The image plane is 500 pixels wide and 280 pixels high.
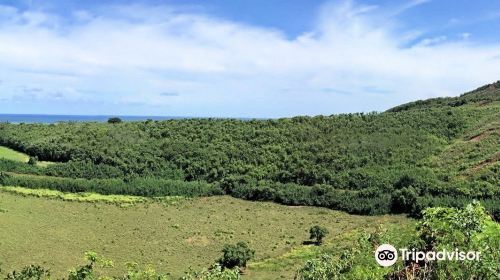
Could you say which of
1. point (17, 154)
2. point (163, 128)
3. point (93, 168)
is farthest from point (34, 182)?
point (163, 128)

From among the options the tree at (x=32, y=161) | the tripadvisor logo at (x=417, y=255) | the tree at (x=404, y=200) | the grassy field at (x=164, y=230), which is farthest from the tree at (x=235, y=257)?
the tree at (x=32, y=161)

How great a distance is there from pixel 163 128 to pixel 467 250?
7132 centimetres

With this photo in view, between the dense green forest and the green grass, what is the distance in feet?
4.08

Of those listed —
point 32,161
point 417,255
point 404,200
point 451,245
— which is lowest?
point 404,200

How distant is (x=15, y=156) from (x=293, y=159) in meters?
38.9

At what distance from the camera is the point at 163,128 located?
257 ft

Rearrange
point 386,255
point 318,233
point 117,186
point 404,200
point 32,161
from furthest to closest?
point 32,161, point 117,186, point 404,200, point 318,233, point 386,255

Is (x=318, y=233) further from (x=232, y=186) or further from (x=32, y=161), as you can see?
(x=32, y=161)

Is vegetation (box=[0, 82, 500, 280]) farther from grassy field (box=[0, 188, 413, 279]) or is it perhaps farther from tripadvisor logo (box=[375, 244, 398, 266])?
tripadvisor logo (box=[375, 244, 398, 266])

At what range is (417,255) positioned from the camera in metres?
10.3

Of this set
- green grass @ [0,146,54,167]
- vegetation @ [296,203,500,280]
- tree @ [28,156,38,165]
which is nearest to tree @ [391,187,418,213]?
vegetation @ [296,203,500,280]

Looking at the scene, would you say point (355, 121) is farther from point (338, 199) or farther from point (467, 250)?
point (467, 250)

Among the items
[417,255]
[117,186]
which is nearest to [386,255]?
[417,255]

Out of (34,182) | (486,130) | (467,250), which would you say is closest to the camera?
(467,250)
